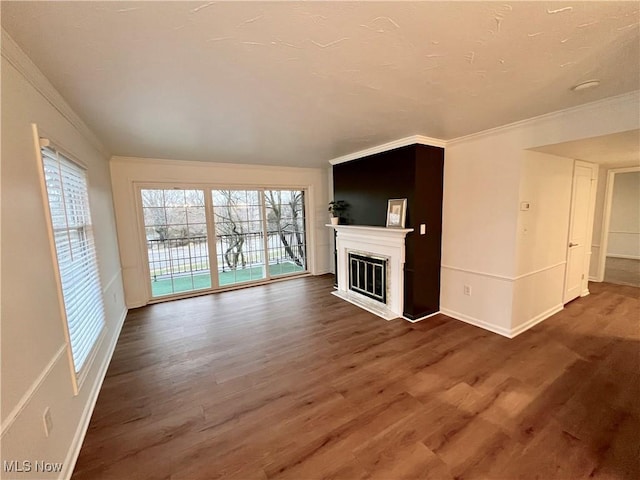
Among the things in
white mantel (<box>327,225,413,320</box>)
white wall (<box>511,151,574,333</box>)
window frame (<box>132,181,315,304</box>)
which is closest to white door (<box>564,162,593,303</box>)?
white wall (<box>511,151,574,333</box>)

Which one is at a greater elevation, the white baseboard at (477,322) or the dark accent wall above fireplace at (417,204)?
the dark accent wall above fireplace at (417,204)

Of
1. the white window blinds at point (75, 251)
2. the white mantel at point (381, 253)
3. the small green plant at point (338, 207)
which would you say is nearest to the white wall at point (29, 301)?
the white window blinds at point (75, 251)

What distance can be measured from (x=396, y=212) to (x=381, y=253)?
667mm

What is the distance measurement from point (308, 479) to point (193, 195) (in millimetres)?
4498

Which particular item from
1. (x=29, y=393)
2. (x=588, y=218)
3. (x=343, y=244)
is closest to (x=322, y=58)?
(x=29, y=393)

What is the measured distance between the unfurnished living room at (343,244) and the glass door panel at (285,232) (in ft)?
4.14

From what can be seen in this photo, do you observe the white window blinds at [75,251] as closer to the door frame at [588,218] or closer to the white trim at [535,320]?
the white trim at [535,320]

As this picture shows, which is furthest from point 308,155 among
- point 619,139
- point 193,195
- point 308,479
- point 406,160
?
point 308,479

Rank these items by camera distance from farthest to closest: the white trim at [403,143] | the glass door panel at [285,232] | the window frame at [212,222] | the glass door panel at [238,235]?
the glass door panel at [285,232], the glass door panel at [238,235], the window frame at [212,222], the white trim at [403,143]

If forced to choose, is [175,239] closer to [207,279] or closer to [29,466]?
[207,279]

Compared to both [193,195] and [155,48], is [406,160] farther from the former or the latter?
[193,195]

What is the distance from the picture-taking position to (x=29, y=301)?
4.38 feet

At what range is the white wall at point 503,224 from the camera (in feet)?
9.54

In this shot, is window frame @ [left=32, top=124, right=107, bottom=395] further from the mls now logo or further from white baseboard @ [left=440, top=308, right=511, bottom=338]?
white baseboard @ [left=440, top=308, right=511, bottom=338]
